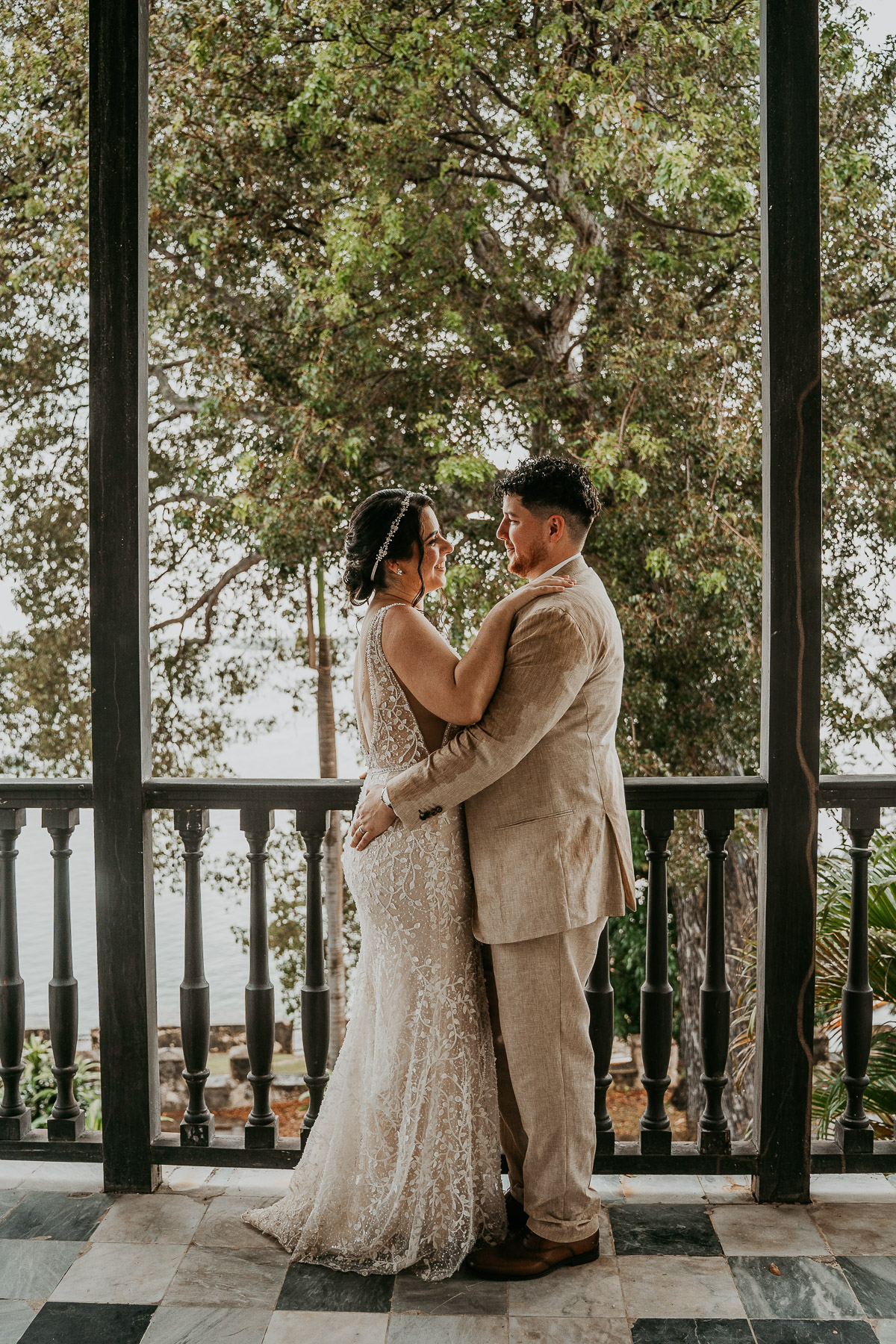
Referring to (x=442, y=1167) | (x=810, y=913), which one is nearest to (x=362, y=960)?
(x=442, y=1167)

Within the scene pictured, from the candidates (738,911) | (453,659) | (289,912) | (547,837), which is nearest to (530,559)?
(453,659)

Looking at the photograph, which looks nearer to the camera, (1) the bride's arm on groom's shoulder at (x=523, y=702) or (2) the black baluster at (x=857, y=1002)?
(1) the bride's arm on groom's shoulder at (x=523, y=702)

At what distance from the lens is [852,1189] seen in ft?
7.93

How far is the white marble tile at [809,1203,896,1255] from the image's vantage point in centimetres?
217

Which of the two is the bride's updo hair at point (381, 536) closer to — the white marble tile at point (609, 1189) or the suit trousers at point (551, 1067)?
the suit trousers at point (551, 1067)

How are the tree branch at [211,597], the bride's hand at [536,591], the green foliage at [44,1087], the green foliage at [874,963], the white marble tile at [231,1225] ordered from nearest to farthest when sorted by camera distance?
the bride's hand at [536,591] < the white marble tile at [231,1225] < the green foliage at [874,963] < the green foliage at [44,1087] < the tree branch at [211,597]

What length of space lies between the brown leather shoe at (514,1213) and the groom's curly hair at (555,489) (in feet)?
4.76

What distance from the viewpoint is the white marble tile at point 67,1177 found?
8.03 ft

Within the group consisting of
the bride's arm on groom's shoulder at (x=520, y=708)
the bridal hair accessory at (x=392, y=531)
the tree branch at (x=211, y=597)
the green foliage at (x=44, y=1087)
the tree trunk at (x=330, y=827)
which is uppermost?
the tree branch at (x=211, y=597)

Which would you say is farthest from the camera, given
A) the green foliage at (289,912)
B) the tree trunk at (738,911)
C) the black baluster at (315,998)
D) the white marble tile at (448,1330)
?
the green foliage at (289,912)

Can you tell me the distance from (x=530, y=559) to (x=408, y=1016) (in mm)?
983

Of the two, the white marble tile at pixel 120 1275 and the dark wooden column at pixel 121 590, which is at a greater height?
the dark wooden column at pixel 121 590

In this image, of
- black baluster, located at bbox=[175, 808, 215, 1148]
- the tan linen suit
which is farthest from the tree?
the tan linen suit

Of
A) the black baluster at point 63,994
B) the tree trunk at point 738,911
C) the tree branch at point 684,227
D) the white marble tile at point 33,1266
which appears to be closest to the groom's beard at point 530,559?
the black baluster at point 63,994
